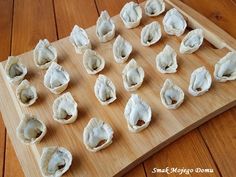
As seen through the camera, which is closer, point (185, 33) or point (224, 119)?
point (224, 119)

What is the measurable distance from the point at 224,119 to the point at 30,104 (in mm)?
351

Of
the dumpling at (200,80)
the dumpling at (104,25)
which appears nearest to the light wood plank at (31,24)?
the dumpling at (104,25)

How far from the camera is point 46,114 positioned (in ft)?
1.62

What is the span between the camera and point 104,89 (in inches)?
20.0

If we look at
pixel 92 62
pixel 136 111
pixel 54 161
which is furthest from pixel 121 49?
pixel 54 161

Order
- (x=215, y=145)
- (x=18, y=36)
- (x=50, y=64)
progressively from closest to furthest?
(x=215, y=145) → (x=50, y=64) → (x=18, y=36)

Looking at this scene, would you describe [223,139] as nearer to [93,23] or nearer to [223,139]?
[223,139]

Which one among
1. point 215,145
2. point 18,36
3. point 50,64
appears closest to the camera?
point 215,145

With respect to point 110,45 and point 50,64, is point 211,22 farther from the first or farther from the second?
point 50,64

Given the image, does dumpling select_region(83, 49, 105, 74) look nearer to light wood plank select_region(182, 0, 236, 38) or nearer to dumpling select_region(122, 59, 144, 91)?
dumpling select_region(122, 59, 144, 91)

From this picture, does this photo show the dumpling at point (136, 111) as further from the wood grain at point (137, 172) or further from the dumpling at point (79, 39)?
the dumpling at point (79, 39)

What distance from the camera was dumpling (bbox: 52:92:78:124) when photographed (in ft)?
1.58

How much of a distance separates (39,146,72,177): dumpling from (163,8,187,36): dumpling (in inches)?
13.5

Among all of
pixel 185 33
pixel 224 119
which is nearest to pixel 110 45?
pixel 185 33
